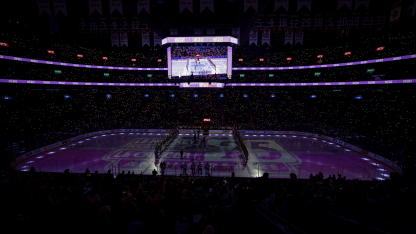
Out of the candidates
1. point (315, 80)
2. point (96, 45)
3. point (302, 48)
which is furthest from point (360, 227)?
point (96, 45)

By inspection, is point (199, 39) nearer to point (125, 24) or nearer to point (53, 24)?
point (125, 24)

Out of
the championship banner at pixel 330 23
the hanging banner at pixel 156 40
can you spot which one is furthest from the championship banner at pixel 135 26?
the championship banner at pixel 330 23

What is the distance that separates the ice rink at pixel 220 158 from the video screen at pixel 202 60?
10157mm

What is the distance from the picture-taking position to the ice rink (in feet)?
47.8

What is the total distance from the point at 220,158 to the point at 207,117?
52.8 ft

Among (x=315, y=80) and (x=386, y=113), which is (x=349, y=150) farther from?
(x=315, y=80)

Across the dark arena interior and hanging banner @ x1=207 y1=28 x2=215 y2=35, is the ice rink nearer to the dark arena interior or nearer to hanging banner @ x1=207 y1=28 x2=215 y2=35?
the dark arena interior

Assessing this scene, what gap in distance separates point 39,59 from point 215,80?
1041 inches

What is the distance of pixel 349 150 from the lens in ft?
67.4

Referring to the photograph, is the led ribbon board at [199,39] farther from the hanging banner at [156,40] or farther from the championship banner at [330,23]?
the championship banner at [330,23]

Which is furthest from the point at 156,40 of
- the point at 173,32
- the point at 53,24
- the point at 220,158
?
the point at 220,158

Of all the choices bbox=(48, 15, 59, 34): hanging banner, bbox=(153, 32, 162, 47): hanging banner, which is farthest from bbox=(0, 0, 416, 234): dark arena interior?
bbox=(153, 32, 162, 47): hanging banner

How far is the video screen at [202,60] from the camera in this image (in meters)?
26.8

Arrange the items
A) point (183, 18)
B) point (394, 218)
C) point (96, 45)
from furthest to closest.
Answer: point (96, 45) < point (183, 18) < point (394, 218)
